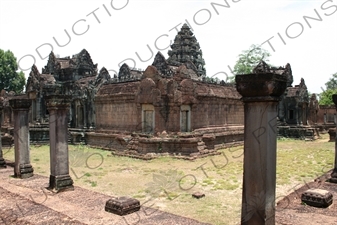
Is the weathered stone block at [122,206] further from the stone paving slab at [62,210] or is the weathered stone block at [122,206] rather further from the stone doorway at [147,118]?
the stone doorway at [147,118]

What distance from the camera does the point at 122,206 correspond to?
6203mm

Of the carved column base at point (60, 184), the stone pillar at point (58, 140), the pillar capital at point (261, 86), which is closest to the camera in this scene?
the pillar capital at point (261, 86)

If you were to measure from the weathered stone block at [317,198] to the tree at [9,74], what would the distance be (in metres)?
49.6

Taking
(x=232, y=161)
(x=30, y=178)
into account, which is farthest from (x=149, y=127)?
(x=30, y=178)

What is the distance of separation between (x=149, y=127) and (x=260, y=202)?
42.5 ft

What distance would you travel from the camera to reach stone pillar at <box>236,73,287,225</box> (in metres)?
4.47

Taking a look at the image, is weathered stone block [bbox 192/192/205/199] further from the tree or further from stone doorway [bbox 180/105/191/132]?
the tree

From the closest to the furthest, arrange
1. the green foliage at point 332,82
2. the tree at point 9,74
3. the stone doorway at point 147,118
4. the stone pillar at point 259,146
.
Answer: the stone pillar at point 259,146
the stone doorway at point 147,118
the tree at point 9,74
the green foliage at point 332,82

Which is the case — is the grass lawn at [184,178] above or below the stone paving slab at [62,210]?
below

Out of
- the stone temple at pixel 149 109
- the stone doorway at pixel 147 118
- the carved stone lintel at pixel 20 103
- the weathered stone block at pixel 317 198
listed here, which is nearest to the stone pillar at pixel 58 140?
the stone temple at pixel 149 109

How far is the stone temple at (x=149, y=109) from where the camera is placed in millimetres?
16312

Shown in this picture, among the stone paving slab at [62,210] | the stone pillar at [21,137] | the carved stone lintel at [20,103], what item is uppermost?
→ the carved stone lintel at [20,103]

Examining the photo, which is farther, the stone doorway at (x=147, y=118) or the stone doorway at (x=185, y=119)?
the stone doorway at (x=185, y=119)

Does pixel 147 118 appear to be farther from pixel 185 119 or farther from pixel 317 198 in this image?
pixel 317 198
